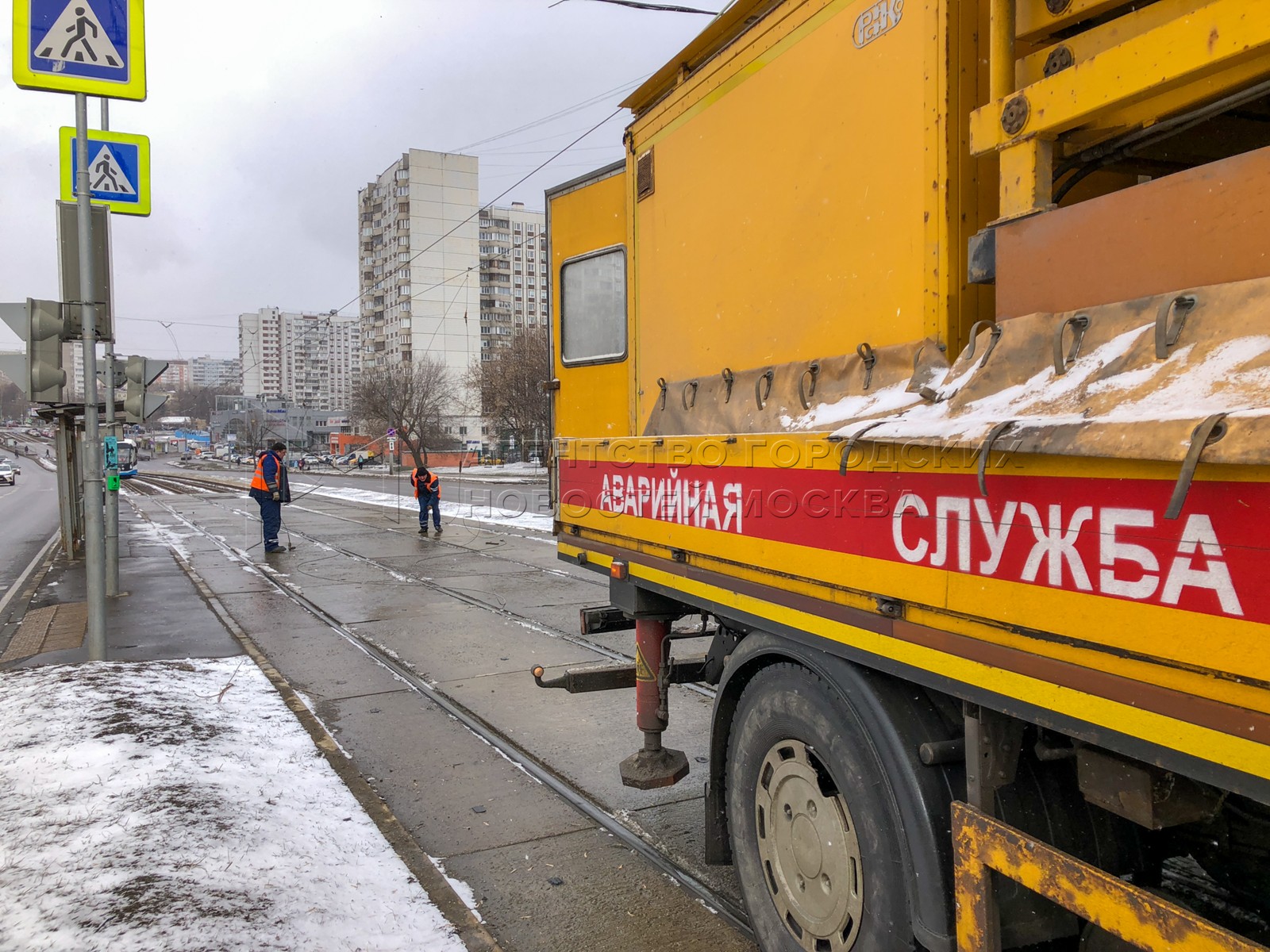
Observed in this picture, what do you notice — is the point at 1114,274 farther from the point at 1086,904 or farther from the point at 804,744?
the point at 804,744

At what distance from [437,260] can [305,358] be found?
36303 mm

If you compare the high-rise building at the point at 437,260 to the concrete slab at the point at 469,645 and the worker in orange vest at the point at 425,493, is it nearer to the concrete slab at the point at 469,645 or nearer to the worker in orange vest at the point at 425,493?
the worker in orange vest at the point at 425,493

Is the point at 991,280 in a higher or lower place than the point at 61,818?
higher

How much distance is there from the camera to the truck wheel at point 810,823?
2.26 meters

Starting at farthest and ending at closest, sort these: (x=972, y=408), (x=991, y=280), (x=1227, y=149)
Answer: (x=1227, y=149) → (x=991, y=280) → (x=972, y=408)

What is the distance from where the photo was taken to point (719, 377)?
3.31 metres

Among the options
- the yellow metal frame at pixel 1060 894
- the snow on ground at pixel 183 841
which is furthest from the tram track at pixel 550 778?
the yellow metal frame at pixel 1060 894

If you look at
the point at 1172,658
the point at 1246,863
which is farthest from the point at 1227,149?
the point at 1246,863

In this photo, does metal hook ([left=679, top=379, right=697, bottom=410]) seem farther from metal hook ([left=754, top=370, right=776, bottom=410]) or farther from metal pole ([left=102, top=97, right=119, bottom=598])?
metal pole ([left=102, top=97, right=119, bottom=598])

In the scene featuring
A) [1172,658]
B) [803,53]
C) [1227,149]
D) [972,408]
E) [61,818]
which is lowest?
[61,818]

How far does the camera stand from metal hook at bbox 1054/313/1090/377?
1803 mm

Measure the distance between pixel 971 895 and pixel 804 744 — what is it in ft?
2.14

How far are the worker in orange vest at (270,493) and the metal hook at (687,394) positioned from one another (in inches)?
496

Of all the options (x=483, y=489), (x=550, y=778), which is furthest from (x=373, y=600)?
(x=483, y=489)
